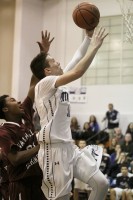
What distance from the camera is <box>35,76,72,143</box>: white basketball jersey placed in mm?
3443

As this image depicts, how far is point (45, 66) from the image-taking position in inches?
147

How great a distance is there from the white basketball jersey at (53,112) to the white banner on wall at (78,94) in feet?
36.6

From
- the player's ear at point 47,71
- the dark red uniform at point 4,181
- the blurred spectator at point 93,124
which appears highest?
the player's ear at point 47,71

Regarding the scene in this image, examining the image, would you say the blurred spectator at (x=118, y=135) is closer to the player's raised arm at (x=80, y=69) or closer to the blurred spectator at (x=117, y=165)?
the blurred spectator at (x=117, y=165)

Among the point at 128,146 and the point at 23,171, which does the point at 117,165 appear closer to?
the point at 128,146

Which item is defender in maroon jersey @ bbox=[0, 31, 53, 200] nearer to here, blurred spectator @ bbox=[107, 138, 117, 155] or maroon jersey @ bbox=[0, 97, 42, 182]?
maroon jersey @ bbox=[0, 97, 42, 182]

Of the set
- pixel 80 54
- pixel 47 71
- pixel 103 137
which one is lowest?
pixel 103 137

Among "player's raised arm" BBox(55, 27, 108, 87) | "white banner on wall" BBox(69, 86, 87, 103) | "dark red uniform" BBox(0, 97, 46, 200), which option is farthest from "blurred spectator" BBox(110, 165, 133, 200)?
"player's raised arm" BBox(55, 27, 108, 87)

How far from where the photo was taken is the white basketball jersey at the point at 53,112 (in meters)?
3.44

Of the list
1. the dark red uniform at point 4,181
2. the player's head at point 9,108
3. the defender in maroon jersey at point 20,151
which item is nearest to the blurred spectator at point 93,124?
the dark red uniform at point 4,181

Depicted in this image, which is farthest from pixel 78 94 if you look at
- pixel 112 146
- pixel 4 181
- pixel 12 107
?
pixel 12 107

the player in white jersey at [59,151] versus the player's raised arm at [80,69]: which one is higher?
the player's raised arm at [80,69]

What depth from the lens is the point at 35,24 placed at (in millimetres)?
15719

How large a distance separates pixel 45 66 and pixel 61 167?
961mm
